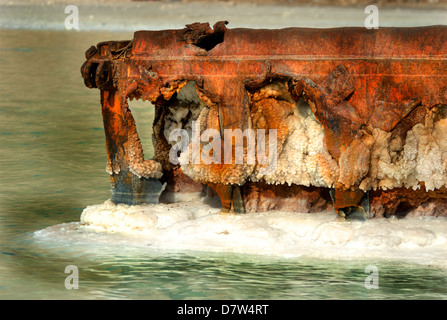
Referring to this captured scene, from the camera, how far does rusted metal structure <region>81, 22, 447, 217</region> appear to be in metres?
5.75

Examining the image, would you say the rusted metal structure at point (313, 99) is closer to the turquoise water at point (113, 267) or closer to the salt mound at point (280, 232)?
the salt mound at point (280, 232)

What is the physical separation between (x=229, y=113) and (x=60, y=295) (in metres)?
1.49

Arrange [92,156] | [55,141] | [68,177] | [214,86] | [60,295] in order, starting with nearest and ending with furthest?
[60,295] → [214,86] → [68,177] → [92,156] → [55,141]

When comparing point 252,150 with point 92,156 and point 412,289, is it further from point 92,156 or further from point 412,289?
point 92,156

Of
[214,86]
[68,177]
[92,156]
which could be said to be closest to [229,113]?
[214,86]

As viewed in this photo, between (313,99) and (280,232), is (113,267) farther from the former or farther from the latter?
(313,99)

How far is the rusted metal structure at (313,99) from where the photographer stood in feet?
18.9

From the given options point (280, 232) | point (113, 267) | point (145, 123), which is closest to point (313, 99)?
point (280, 232)

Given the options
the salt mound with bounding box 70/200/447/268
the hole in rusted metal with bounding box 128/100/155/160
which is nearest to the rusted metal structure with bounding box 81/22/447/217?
the salt mound with bounding box 70/200/447/268

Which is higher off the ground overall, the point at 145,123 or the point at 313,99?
the point at 313,99

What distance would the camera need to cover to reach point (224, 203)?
6125 millimetres

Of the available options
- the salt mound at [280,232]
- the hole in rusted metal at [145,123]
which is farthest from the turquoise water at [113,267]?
the hole in rusted metal at [145,123]

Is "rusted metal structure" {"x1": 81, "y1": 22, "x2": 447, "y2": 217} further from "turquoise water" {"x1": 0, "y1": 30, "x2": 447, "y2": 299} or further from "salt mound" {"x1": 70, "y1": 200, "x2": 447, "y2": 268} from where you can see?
"turquoise water" {"x1": 0, "y1": 30, "x2": 447, "y2": 299}

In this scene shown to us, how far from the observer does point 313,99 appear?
579cm
